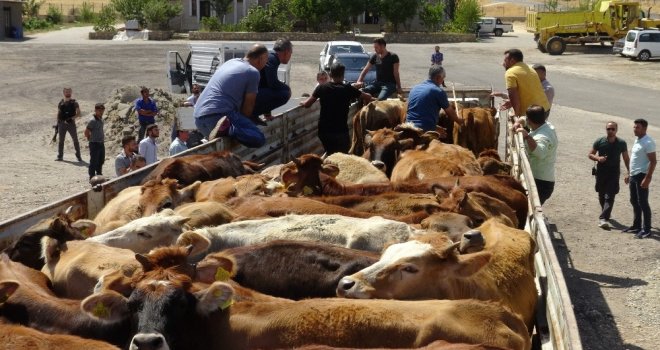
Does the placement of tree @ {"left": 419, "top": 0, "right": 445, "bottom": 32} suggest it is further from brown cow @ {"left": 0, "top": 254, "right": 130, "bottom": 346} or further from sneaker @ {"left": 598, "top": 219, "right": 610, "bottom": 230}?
brown cow @ {"left": 0, "top": 254, "right": 130, "bottom": 346}

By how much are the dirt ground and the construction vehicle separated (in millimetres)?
1581

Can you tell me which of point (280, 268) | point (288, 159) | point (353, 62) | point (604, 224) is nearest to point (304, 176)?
point (280, 268)

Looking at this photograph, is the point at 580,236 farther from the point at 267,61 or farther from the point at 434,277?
the point at 434,277

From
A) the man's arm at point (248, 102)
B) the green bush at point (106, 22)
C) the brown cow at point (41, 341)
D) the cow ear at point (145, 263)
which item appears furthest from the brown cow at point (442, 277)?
the green bush at point (106, 22)

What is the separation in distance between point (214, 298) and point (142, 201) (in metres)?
2.67

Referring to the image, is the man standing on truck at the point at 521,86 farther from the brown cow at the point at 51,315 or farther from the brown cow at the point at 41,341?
the brown cow at the point at 41,341

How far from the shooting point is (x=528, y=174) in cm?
874

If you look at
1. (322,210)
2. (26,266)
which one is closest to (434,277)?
(322,210)

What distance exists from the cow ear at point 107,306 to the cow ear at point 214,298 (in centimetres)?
41

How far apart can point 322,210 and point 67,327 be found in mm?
2518

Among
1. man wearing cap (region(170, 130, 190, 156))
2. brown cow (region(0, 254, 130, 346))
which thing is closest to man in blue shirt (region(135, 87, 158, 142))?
man wearing cap (region(170, 130, 190, 156))

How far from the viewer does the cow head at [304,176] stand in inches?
325

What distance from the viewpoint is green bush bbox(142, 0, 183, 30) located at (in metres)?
64.1

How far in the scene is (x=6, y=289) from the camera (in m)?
5.26
